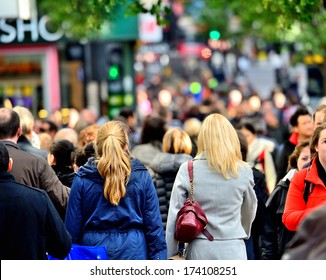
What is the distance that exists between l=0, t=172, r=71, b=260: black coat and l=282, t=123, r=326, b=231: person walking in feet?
5.89

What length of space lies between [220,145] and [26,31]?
69.7 ft

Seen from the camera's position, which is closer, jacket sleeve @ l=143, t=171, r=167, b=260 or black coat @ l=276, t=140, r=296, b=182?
jacket sleeve @ l=143, t=171, r=167, b=260

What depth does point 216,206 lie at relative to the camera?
8.11 metres

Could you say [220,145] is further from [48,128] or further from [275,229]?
[48,128]

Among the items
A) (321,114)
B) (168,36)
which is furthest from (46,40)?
(321,114)

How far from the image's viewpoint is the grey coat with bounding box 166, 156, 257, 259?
8.10 metres

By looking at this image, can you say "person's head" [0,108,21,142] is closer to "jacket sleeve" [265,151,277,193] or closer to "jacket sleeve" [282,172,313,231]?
"jacket sleeve" [282,172,313,231]

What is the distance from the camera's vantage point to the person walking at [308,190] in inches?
303

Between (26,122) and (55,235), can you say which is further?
(26,122)

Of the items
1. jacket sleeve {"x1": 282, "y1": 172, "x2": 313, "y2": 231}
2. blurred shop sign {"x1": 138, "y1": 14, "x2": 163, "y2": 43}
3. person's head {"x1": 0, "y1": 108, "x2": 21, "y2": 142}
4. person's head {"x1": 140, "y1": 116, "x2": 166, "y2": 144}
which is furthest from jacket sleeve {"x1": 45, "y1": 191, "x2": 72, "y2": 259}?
blurred shop sign {"x1": 138, "y1": 14, "x2": 163, "y2": 43}

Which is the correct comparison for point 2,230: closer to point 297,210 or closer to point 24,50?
point 297,210

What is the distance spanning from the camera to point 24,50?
2950 centimetres

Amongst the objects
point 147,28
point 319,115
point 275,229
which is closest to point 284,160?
point 319,115

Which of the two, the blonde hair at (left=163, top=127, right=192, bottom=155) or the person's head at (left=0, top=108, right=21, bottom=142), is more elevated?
the person's head at (left=0, top=108, right=21, bottom=142)
